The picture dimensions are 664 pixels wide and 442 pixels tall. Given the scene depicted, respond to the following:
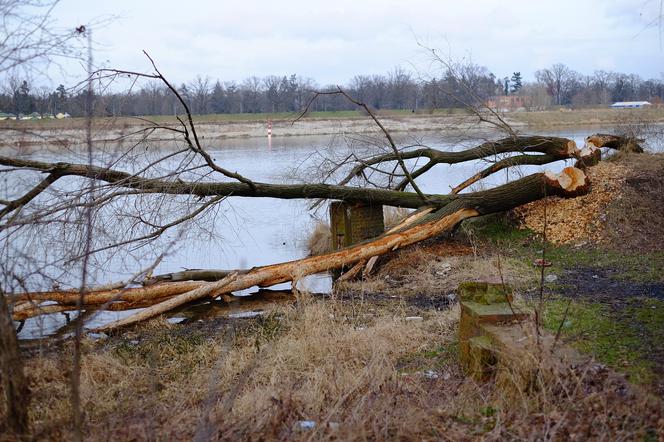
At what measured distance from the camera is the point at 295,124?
1558 inches

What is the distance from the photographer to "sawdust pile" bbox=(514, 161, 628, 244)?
10750 mm

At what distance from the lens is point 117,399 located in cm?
560

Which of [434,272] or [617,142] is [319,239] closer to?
[434,272]

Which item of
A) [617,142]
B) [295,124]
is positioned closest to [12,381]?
[617,142]

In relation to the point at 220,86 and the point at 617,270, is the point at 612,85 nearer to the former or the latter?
the point at 220,86

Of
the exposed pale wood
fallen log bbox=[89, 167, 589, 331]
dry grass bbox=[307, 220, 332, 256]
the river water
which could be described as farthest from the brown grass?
the exposed pale wood

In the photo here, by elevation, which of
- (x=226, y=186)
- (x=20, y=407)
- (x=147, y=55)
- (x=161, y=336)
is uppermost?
(x=147, y=55)

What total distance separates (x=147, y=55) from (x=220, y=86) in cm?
4104

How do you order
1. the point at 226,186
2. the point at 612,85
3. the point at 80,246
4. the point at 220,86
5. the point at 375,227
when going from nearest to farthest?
the point at 80,246 < the point at 226,186 < the point at 375,227 < the point at 220,86 < the point at 612,85

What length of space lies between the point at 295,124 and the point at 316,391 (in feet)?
115

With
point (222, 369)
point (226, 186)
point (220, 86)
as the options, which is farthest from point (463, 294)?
point (220, 86)

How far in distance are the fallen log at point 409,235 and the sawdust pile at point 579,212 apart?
20 centimetres

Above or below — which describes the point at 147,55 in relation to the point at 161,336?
above

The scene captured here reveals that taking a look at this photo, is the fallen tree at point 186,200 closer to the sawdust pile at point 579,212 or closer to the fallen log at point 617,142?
the sawdust pile at point 579,212
